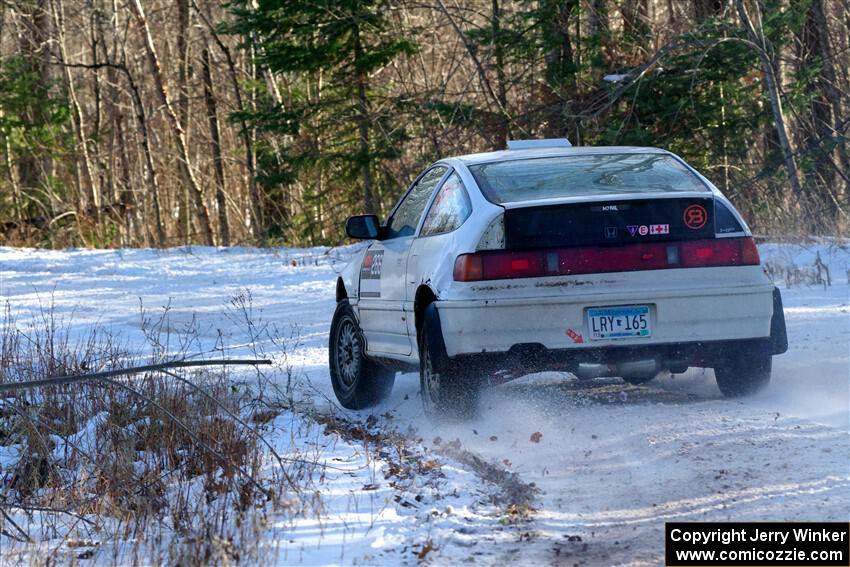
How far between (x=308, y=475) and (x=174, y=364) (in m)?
1.34

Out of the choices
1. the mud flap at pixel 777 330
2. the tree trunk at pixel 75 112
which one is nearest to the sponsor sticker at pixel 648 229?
the mud flap at pixel 777 330

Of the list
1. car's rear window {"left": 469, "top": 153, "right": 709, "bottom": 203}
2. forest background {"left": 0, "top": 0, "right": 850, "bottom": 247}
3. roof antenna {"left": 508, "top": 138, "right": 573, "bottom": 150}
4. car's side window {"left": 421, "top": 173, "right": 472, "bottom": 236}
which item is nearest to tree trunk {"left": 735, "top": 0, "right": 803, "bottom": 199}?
forest background {"left": 0, "top": 0, "right": 850, "bottom": 247}

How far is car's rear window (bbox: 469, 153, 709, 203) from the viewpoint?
7117 mm

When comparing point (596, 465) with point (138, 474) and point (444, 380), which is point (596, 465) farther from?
point (138, 474)

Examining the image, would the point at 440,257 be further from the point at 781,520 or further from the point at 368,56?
the point at 368,56

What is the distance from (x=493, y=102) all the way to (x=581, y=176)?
17261mm

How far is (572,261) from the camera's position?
6785 mm

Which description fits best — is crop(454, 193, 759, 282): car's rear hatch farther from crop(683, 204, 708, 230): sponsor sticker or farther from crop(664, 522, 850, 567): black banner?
crop(664, 522, 850, 567): black banner

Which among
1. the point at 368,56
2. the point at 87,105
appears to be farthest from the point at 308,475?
the point at 87,105

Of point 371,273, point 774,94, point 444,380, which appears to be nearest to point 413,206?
point 371,273

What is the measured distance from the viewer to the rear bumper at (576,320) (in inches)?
265

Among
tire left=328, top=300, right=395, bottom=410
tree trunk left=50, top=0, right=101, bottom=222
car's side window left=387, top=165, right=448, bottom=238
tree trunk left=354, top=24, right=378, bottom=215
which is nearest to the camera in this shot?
car's side window left=387, top=165, right=448, bottom=238

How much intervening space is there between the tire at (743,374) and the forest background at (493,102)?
9979mm

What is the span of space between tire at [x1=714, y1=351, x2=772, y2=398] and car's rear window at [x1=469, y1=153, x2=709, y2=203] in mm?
1088
